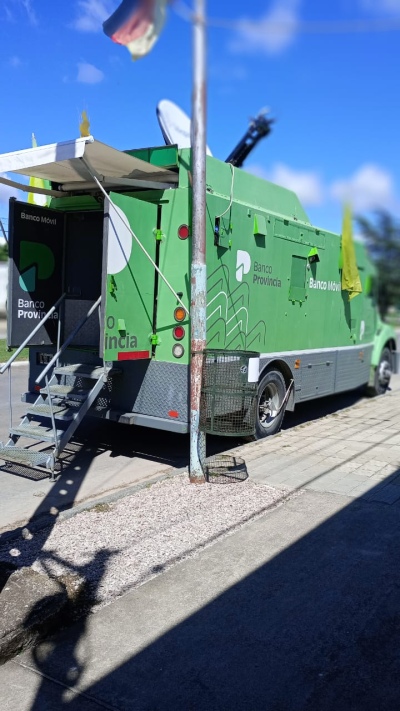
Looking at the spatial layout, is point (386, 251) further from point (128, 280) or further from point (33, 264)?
point (33, 264)

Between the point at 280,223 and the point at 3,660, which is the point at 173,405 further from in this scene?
the point at 3,660

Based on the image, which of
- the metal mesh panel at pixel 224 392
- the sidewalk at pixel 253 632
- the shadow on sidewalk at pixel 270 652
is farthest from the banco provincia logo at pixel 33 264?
the shadow on sidewalk at pixel 270 652

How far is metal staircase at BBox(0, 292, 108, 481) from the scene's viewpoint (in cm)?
624

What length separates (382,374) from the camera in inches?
501

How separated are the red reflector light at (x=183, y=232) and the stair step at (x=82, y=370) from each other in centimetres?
162

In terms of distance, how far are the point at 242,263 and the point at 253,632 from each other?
458 cm

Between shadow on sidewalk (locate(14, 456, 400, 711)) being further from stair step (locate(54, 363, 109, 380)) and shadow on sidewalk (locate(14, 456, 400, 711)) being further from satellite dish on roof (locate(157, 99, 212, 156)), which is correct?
satellite dish on roof (locate(157, 99, 212, 156))

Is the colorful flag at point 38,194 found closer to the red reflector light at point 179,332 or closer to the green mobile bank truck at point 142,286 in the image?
the green mobile bank truck at point 142,286

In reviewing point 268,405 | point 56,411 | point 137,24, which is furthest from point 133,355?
point 137,24

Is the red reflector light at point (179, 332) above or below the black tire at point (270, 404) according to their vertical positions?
above

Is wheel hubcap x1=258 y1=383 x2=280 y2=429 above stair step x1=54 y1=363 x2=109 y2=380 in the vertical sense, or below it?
below

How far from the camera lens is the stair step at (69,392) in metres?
6.61

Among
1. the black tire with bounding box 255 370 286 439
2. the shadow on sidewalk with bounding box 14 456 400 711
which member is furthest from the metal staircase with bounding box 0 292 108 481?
the shadow on sidewalk with bounding box 14 456 400 711

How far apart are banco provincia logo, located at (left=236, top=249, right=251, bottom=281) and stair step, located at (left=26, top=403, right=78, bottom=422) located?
242 centimetres
